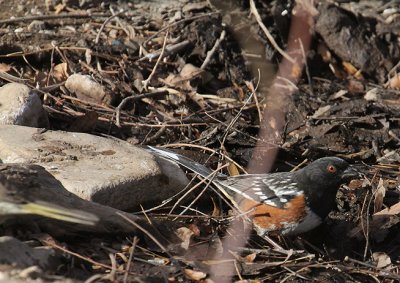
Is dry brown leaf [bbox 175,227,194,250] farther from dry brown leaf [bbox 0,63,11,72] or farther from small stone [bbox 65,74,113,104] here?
dry brown leaf [bbox 0,63,11,72]

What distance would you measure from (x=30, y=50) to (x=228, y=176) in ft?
7.04

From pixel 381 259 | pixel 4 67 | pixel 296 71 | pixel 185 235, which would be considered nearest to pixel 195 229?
pixel 185 235

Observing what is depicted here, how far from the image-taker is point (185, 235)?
4.57 meters

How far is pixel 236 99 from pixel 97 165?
1.95 meters

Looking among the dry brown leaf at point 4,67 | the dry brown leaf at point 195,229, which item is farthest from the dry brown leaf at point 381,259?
the dry brown leaf at point 4,67

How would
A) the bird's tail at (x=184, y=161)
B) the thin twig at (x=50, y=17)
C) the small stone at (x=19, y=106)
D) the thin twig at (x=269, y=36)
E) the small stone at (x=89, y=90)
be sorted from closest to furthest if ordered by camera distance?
the bird's tail at (x=184, y=161)
the small stone at (x=19, y=106)
the small stone at (x=89, y=90)
the thin twig at (x=50, y=17)
the thin twig at (x=269, y=36)

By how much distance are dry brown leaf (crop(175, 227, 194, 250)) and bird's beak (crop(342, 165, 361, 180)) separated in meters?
1.08

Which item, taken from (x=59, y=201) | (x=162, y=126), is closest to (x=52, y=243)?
(x=59, y=201)

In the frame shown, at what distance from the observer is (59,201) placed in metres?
4.09

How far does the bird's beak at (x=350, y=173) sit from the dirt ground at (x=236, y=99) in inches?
13.1

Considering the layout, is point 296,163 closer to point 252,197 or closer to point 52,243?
point 252,197

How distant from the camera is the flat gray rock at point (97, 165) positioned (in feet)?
15.0

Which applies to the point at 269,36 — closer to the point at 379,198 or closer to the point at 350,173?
the point at 379,198

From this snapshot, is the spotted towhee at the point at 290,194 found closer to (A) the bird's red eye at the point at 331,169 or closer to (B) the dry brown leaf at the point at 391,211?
(A) the bird's red eye at the point at 331,169
